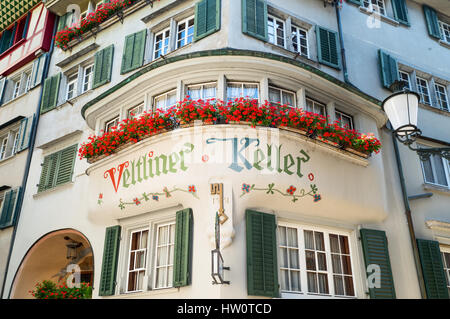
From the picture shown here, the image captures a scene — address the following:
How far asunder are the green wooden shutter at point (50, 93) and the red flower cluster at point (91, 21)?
1.19 m

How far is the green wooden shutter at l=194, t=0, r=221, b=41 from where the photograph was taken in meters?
10.7

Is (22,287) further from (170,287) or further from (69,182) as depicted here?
(170,287)

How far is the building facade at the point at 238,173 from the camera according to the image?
837cm

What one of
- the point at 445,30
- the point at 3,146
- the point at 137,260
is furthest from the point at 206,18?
the point at 445,30

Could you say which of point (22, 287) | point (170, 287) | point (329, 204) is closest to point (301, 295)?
point (329, 204)

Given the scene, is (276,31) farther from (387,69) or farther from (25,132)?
(25,132)

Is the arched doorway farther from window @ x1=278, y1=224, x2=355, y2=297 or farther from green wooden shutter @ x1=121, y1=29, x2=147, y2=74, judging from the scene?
window @ x1=278, y1=224, x2=355, y2=297

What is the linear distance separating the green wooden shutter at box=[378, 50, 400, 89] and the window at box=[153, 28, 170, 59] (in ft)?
19.5

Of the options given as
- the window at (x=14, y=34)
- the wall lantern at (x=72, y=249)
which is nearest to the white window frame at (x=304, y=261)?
the wall lantern at (x=72, y=249)

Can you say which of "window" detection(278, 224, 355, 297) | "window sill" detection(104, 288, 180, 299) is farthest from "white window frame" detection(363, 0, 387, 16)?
"window sill" detection(104, 288, 180, 299)

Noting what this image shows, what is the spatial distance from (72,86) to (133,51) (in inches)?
116

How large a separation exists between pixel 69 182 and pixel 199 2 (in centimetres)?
572

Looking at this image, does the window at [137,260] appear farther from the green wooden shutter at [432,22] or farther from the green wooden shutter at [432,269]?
the green wooden shutter at [432,22]

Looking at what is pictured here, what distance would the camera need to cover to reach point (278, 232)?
8.69 meters
